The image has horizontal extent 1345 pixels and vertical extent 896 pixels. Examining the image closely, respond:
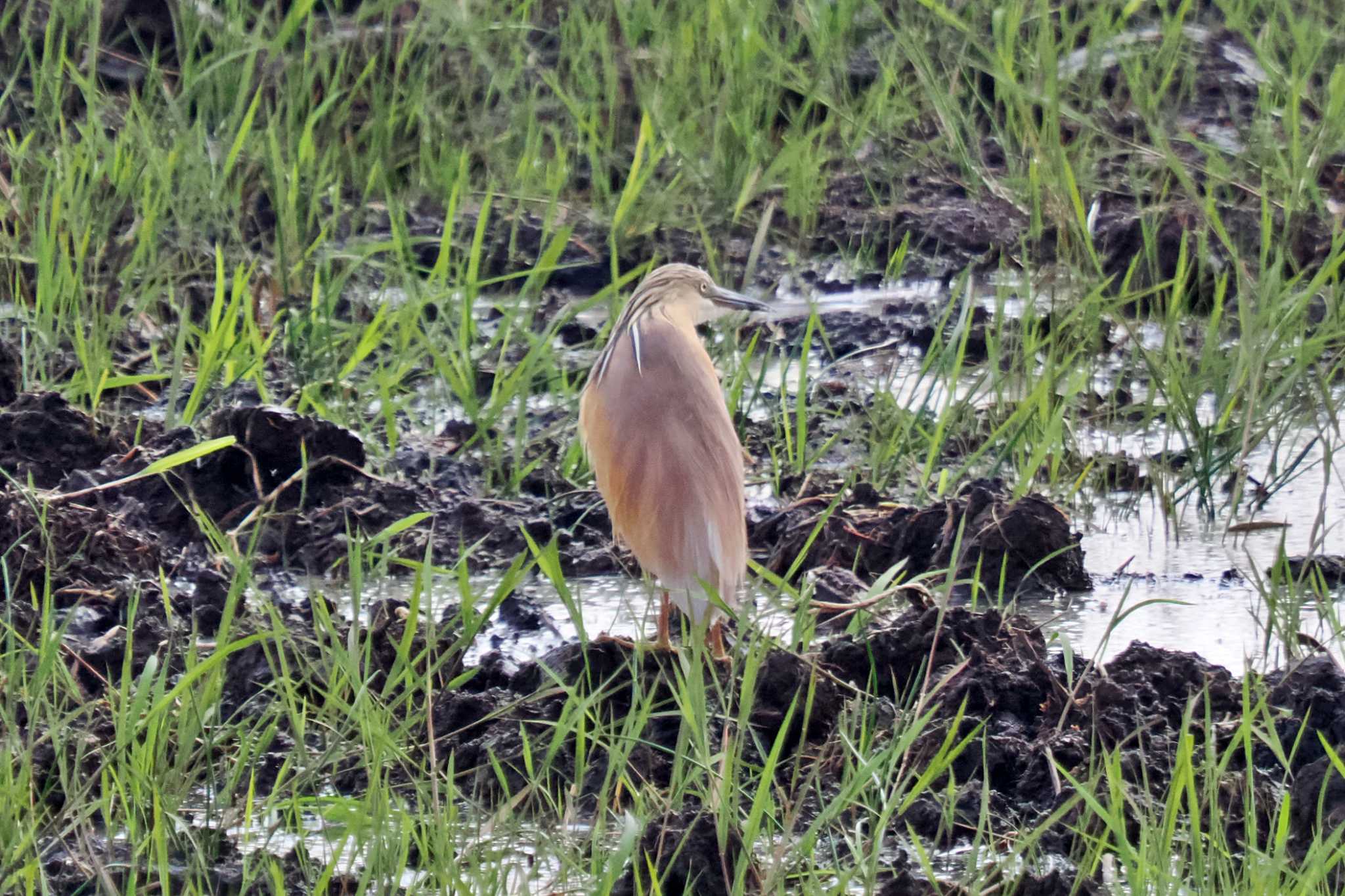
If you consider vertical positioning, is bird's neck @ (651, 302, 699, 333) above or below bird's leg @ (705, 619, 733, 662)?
above

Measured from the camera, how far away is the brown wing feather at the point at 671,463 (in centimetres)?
385

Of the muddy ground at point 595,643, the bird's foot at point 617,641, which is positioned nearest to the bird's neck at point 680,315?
the muddy ground at point 595,643

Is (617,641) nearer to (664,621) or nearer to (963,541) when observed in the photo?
(664,621)

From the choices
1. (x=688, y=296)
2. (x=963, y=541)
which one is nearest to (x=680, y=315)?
(x=688, y=296)

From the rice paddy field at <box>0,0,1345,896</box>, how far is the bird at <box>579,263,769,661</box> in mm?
141

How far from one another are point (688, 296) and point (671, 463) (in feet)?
2.26

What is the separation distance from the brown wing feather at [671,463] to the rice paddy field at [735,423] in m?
0.16

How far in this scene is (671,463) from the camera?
3.90 metres

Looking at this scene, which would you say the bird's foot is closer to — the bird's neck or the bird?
the bird

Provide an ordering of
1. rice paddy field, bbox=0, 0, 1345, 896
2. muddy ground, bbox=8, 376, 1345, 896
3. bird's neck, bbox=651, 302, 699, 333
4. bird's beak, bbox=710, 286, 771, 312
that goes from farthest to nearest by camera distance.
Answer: bird's beak, bbox=710, 286, 771, 312 → bird's neck, bbox=651, 302, 699, 333 → muddy ground, bbox=8, 376, 1345, 896 → rice paddy field, bbox=0, 0, 1345, 896

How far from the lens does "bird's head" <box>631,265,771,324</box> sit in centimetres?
441

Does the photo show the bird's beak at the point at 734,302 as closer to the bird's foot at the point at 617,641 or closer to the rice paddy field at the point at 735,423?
the rice paddy field at the point at 735,423

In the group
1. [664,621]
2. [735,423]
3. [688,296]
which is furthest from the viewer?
[735,423]

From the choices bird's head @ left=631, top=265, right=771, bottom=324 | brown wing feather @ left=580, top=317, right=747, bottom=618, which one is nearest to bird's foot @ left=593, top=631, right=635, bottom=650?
brown wing feather @ left=580, top=317, right=747, bottom=618
